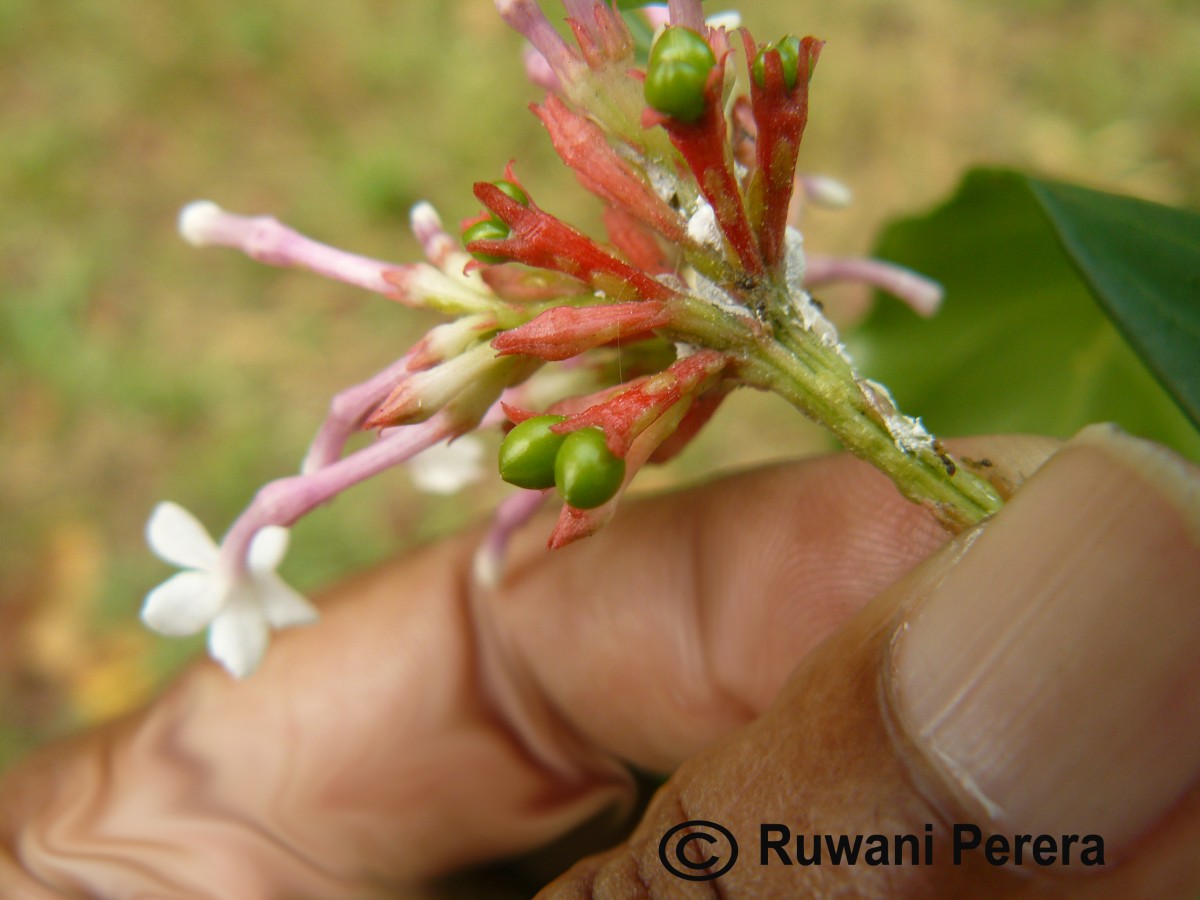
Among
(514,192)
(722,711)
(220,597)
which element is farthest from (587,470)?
(722,711)

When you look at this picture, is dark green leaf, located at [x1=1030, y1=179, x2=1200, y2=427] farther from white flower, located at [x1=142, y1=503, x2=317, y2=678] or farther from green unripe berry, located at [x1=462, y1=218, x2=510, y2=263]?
white flower, located at [x1=142, y1=503, x2=317, y2=678]

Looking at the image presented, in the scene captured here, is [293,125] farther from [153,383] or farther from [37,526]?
[37,526]

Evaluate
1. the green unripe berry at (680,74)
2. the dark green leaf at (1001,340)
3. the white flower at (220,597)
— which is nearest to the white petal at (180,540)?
the white flower at (220,597)

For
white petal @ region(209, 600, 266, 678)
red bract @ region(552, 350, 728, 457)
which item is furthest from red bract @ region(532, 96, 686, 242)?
white petal @ region(209, 600, 266, 678)

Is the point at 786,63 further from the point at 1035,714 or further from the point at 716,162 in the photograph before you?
the point at 1035,714

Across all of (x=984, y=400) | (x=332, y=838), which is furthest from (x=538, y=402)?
(x=332, y=838)
